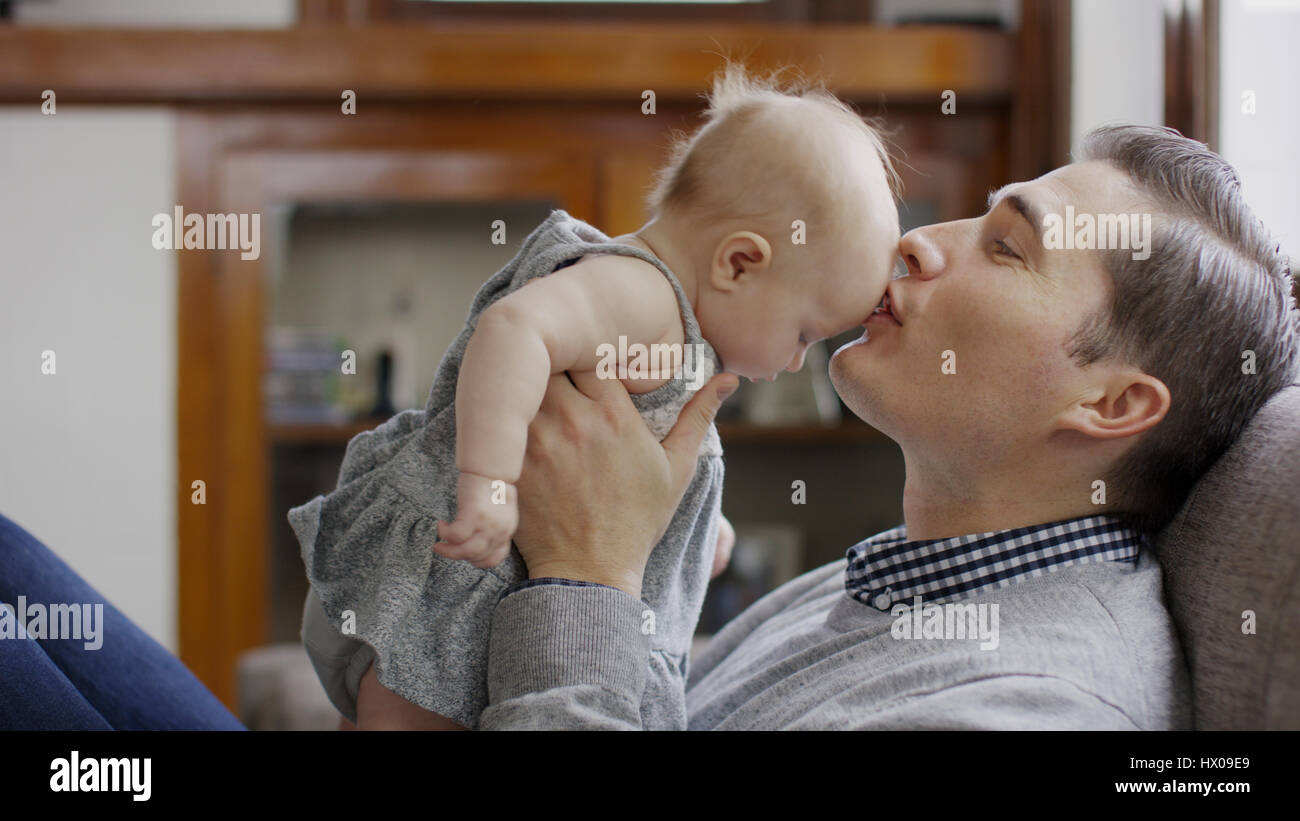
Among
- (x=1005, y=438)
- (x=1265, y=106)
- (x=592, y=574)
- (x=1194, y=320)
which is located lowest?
(x=592, y=574)

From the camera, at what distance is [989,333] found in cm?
94

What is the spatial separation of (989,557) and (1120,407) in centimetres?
18

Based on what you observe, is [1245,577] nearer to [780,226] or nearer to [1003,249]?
[1003,249]

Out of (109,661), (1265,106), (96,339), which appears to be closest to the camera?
(109,661)

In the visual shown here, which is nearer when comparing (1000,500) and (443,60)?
(1000,500)

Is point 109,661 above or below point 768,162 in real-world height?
below

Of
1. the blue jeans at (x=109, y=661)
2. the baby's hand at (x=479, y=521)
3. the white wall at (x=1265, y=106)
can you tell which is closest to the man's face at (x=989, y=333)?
the baby's hand at (x=479, y=521)

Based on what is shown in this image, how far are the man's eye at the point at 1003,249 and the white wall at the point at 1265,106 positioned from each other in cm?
93

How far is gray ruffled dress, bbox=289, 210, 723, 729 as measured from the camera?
925 mm

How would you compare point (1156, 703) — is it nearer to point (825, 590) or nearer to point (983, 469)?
point (983, 469)

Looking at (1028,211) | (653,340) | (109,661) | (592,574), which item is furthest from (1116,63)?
(109,661)

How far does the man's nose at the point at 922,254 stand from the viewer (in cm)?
99
